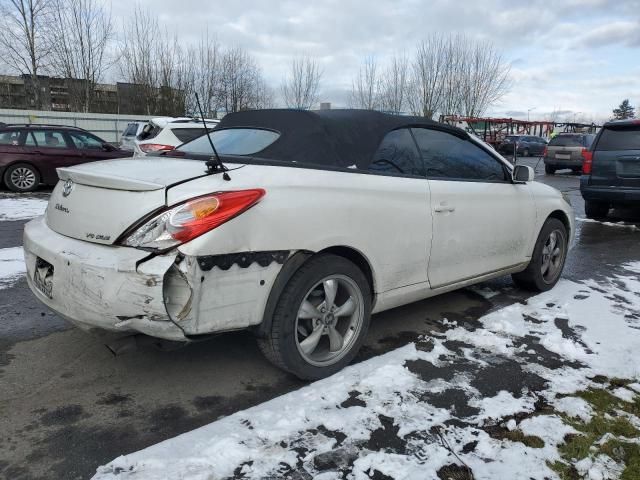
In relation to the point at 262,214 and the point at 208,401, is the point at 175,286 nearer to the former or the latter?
the point at 262,214

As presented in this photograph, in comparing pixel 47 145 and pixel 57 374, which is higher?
pixel 47 145

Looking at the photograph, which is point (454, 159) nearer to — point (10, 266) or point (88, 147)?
point (10, 266)

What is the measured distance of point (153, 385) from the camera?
2.88m

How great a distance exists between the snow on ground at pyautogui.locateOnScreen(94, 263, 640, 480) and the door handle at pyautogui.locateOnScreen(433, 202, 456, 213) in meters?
0.90

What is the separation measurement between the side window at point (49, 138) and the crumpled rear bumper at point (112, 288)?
10.1m

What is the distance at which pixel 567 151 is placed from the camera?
19.7m

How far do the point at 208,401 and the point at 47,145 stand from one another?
10592mm

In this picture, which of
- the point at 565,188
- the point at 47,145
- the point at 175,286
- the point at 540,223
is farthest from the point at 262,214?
the point at 565,188

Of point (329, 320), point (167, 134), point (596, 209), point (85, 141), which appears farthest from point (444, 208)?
point (85, 141)

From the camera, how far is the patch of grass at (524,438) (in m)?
2.36

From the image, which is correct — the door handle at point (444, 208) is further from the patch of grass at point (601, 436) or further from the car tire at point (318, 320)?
the patch of grass at point (601, 436)

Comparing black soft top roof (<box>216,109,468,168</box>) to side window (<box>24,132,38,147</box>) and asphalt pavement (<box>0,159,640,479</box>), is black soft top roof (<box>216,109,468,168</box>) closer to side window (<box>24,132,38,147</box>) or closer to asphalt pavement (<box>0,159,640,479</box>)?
asphalt pavement (<box>0,159,640,479</box>)

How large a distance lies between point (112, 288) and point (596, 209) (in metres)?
9.62

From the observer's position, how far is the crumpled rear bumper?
2.29 metres
